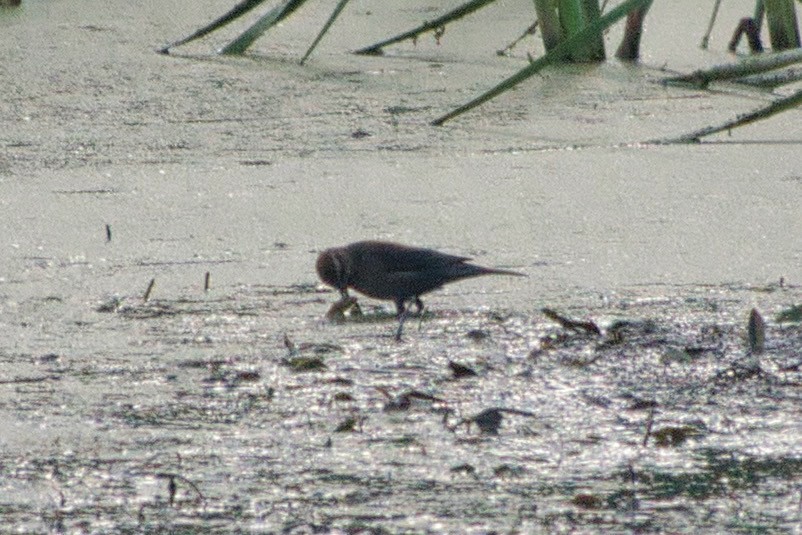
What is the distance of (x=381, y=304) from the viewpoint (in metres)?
3.28

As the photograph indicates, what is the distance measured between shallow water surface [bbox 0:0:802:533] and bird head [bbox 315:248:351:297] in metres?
0.05

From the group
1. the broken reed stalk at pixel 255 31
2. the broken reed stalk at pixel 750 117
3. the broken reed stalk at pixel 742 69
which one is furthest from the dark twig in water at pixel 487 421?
the broken reed stalk at pixel 255 31

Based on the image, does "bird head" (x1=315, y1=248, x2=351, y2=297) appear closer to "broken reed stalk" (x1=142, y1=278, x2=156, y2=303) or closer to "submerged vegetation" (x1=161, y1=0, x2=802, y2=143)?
"broken reed stalk" (x1=142, y1=278, x2=156, y2=303)

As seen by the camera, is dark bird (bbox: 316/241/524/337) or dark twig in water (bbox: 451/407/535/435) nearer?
dark twig in water (bbox: 451/407/535/435)

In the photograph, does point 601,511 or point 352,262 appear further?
point 352,262

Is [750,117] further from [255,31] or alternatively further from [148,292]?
[255,31]

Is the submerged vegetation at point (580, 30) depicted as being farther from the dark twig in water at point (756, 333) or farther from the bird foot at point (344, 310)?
the dark twig in water at point (756, 333)

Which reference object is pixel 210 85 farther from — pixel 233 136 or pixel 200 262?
pixel 200 262

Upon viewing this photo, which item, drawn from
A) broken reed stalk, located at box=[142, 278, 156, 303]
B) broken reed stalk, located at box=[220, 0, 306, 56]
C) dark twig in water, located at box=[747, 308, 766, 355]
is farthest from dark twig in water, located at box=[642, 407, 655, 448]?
broken reed stalk, located at box=[220, 0, 306, 56]

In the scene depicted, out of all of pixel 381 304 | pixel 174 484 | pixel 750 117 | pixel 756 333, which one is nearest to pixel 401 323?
pixel 381 304

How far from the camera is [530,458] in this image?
217cm

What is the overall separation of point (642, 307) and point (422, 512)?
105 centimetres

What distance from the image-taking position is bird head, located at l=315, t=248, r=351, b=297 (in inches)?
117

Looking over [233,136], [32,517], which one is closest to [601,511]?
[32,517]
